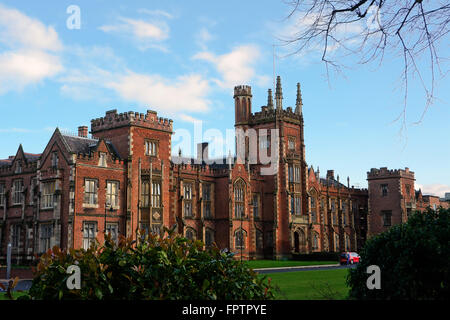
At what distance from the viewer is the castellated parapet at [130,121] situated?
136 feet

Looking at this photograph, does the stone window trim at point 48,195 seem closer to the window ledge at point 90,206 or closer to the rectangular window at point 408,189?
the window ledge at point 90,206

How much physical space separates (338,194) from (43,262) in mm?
65115

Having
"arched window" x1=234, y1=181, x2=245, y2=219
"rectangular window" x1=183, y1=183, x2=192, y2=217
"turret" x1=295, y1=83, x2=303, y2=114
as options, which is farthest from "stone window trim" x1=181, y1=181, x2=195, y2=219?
"turret" x1=295, y1=83, x2=303, y2=114

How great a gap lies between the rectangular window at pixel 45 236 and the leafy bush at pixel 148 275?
33.6m

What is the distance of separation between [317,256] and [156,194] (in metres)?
20.0

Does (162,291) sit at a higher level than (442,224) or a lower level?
lower

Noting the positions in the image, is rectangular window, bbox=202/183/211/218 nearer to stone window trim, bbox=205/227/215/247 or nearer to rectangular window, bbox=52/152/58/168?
stone window trim, bbox=205/227/215/247

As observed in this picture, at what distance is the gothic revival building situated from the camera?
3825cm

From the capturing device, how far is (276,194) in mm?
55062

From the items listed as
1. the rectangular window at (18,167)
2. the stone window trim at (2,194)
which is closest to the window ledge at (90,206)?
the rectangular window at (18,167)

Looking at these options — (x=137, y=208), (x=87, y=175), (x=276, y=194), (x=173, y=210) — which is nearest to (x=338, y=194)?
(x=276, y=194)

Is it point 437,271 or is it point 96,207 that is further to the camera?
point 96,207
